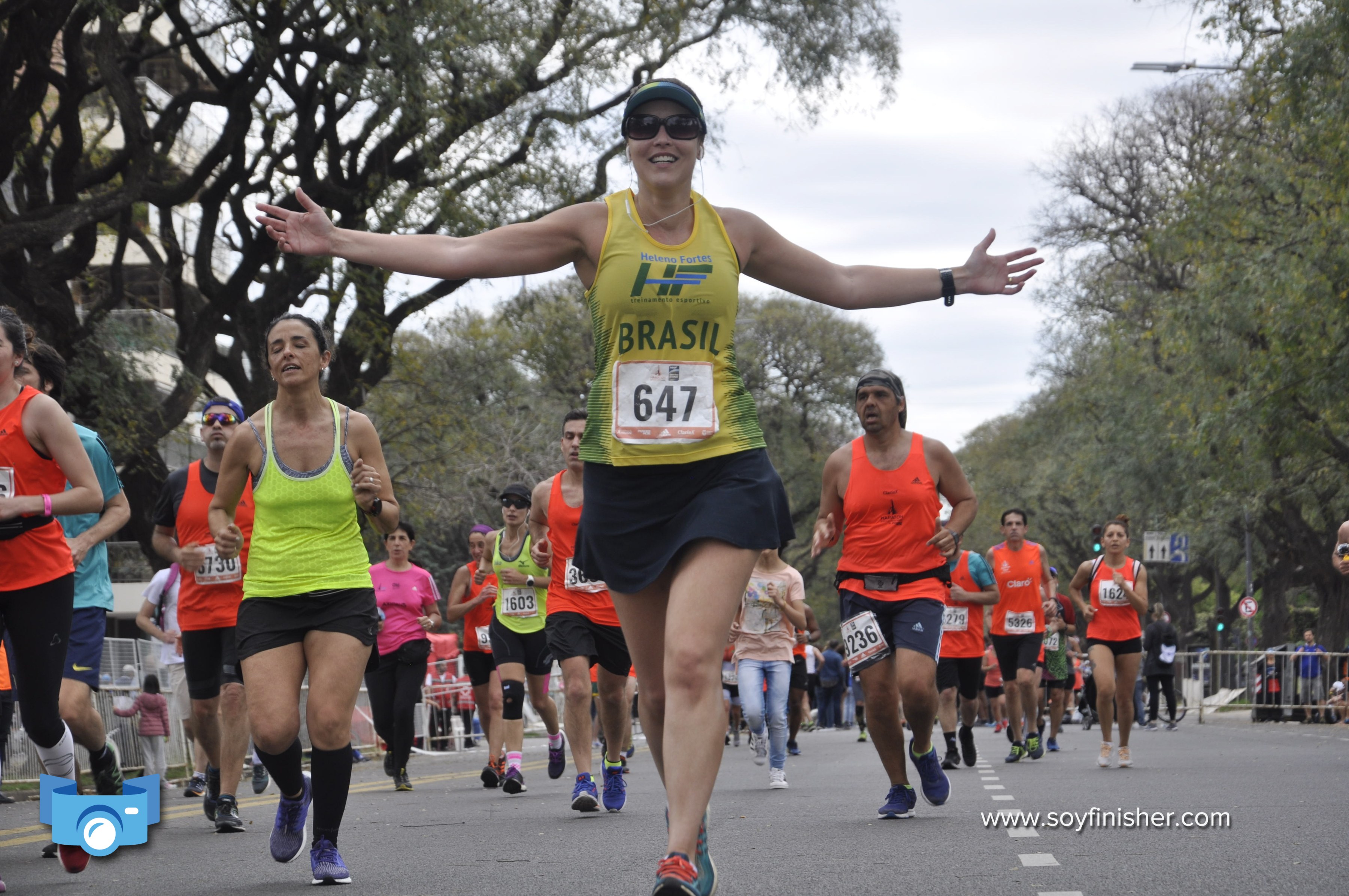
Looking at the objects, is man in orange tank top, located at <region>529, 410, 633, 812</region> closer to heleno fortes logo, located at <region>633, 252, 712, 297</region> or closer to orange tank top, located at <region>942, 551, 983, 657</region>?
orange tank top, located at <region>942, 551, 983, 657</region>

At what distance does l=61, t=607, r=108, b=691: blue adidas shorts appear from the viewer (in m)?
7.89

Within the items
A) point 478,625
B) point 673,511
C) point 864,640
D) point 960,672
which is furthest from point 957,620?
point 673,511

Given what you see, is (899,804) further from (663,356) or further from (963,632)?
(963,632)

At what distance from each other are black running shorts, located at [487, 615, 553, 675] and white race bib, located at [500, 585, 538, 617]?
13cm

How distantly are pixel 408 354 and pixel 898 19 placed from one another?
9.16m

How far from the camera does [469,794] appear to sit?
12211 millimetres

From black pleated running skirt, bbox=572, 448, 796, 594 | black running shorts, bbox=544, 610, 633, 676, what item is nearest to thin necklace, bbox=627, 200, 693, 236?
black pleated running skirt, bbox=572, 448, 796, 594

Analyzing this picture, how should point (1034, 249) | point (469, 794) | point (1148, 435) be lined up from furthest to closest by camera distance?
point (1148, 435) < point (469, 794) < point (1034, 249)

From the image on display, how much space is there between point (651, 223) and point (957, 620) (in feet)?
28.8

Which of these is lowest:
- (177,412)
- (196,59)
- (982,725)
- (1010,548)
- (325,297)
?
(982,725)

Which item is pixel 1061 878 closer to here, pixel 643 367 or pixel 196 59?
pixel 643 367

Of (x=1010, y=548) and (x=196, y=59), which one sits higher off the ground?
(x=196, y=59)

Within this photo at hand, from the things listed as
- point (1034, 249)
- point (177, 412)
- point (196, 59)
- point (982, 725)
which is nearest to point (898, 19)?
point (196, 59)

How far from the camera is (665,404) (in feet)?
16.4
